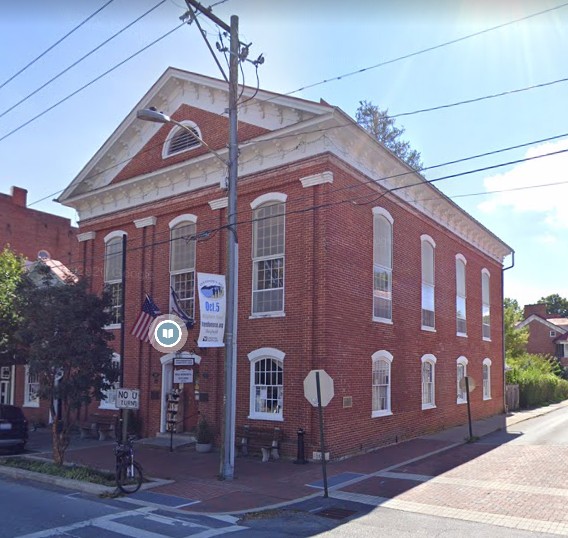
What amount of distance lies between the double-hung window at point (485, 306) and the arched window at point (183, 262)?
15.3m

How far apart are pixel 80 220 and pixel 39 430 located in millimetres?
8541

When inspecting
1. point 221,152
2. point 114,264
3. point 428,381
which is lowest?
point 428,381

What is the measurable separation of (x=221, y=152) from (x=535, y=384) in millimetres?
27025

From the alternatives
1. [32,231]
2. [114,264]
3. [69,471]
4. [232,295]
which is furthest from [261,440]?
[32,231]

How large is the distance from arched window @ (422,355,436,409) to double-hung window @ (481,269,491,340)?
760 cm

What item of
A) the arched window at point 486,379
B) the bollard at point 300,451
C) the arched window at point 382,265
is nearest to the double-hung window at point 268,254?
the arched window at point 382,265

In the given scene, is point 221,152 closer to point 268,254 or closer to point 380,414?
point 268,254

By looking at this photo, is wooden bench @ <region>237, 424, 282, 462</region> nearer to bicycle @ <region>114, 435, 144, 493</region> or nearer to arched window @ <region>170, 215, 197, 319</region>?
bicycle @ <region>114, 435, 144, 493</region>

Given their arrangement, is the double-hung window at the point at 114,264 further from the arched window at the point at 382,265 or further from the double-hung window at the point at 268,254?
the arched window at the point at 382,265

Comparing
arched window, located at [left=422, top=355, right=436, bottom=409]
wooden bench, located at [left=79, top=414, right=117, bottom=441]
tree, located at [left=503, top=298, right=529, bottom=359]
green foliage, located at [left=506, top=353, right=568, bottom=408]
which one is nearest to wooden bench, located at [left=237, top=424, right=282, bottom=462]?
wooden bench, located at [left=79, top=414, right=117, bottom=441]

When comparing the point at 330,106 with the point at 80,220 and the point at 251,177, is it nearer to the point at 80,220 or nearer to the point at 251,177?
the point at 251,177

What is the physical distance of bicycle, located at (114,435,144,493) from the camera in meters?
11.4

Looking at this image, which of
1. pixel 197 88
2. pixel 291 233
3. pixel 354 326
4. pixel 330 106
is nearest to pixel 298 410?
pixel 354 326

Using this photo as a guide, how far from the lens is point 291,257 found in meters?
15.9
